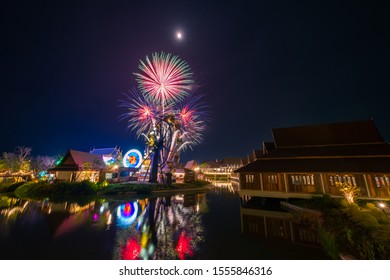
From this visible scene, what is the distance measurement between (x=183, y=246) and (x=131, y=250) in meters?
2.37

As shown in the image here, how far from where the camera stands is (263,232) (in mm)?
10055

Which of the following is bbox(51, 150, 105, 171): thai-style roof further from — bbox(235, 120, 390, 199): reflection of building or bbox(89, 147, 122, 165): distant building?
bbox(235, 120, 390, 199): reflection of building

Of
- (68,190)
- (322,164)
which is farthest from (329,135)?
(68,190)

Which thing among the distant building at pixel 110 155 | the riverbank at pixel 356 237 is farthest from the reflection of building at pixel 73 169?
the riverbank at pixel 356 237

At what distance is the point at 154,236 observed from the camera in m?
9.13

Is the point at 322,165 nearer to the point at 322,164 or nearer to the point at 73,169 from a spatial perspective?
the point at 322,164

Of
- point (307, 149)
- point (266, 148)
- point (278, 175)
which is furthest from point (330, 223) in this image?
point (266, 148)

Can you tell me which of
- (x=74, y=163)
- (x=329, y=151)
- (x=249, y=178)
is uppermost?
(x=329, y=151)

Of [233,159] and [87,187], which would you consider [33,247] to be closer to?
[87,187]

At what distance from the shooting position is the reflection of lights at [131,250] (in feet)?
22.4

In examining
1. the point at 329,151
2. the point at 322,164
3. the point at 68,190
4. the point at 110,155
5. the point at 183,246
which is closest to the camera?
the point at 183,246

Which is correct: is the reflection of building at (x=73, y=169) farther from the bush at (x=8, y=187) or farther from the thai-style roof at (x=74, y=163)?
the bush at (x=8, y=187)

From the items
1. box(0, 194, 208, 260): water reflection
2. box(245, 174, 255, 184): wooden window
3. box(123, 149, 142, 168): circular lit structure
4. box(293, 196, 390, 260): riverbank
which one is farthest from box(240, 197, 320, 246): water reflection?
box(123, 149, 142, 168): circular lit structure
